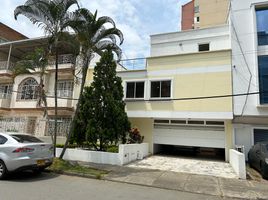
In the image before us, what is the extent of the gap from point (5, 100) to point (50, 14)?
12704mm

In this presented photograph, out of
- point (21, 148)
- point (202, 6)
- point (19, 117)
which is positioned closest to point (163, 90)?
point (21, 148)

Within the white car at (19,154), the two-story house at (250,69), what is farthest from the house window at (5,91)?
the two-story house at (250,69)

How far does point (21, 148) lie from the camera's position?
7.82 metres

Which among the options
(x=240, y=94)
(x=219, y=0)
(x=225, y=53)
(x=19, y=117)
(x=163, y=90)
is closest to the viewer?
(x=240, y=94)

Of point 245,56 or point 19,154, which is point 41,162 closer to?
point 19,154

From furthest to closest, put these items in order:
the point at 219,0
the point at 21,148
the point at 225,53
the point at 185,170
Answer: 1. the point at 219,0
2. the point at 225,53
3. the point at 185,170
4. the point at 21,148

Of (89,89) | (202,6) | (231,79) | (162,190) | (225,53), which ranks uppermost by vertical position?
(202,6)

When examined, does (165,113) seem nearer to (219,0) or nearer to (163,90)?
(163,90)

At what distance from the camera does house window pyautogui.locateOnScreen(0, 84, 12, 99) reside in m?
20.5

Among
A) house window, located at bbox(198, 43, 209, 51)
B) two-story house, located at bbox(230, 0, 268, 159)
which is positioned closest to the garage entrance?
two-story house, located at bbox(230, 0, 268, 159)

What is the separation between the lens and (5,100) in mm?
20109

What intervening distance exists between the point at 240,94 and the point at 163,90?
4.62m

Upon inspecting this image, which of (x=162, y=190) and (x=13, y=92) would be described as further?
(x=13, y=92)

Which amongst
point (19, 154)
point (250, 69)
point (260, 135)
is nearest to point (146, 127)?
point (260, 135)
